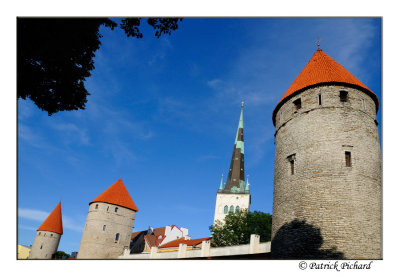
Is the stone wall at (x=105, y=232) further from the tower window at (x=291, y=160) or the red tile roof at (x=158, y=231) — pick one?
the tower window at (x=291, y=160)

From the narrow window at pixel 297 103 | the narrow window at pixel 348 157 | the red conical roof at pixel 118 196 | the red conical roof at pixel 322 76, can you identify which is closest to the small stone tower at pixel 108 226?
the red conical roof at pixel 118 196

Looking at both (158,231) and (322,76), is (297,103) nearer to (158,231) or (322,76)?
(322,76)

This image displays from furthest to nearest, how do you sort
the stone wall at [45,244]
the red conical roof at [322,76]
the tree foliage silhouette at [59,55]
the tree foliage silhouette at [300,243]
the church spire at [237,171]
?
the church spire at [237,171] < the stone wall at [45,244] < the red conical roof at [322,76] < the tree foliage silhouette at [300,243] < the tree foliage silhouette at [59,55]

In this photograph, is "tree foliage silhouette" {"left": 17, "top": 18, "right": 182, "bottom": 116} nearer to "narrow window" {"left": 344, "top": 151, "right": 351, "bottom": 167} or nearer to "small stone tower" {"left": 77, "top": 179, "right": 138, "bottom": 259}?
"narrow window" {"left": 344, "top": 151, "right": 351, "bottom": 167}

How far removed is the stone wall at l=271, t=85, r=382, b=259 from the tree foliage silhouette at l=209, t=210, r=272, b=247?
20608 mm

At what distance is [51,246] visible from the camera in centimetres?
3288

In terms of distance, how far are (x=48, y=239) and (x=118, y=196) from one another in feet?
34.7

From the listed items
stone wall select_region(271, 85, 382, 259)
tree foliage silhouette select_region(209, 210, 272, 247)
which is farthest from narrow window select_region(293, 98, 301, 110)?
tree foliage silhouette select_region(209, 210, 272, 247)

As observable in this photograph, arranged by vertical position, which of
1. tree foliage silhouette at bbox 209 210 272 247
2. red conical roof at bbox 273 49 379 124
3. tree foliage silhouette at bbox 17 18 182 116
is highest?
red conical roof at bbox 273 49 379 124

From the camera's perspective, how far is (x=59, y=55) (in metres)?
6.53

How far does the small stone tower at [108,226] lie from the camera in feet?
89.6

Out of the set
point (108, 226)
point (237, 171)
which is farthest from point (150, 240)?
point (237, 171)

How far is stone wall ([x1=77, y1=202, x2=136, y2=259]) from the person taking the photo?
27.2 m

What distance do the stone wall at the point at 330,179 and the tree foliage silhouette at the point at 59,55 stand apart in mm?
5554
